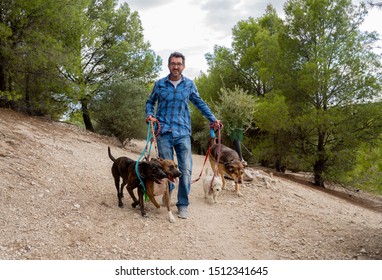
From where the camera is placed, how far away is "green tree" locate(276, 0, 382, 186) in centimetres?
1351

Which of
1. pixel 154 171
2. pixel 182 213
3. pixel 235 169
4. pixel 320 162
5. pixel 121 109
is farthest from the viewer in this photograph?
pixel 121 109

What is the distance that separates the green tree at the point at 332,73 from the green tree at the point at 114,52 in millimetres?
8515

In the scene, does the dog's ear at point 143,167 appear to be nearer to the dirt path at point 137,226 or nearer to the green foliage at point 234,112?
the dirt path at point 137,226

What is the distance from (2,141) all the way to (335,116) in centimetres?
1225

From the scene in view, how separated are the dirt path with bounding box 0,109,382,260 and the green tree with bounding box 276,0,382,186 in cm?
769

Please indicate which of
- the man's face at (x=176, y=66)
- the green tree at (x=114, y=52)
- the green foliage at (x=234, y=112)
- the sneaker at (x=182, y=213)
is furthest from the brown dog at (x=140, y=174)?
the green tree at (x=114, y=52)

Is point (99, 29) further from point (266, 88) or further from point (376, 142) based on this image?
point (376, 142)

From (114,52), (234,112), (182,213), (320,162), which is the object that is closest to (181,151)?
(182,213)

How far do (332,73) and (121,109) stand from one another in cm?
968

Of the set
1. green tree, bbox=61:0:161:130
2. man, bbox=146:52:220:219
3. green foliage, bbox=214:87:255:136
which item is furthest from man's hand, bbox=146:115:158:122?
green tree, bbox=61:0:161:130

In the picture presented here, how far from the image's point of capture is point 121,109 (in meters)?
15.8

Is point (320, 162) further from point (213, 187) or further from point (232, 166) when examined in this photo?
point (213, 187)

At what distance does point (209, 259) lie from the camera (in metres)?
4.23
